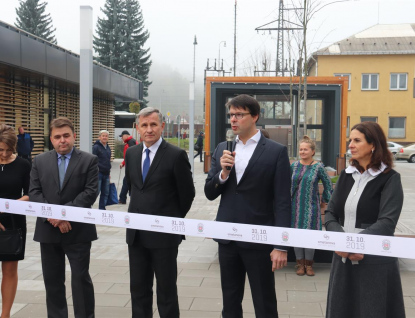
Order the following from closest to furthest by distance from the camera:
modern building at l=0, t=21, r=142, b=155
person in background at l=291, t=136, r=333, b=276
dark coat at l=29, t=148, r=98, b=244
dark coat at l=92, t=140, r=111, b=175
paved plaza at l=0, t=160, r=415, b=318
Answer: dark coat at l=29, t=148, r=98, b=244
paved plaza at l=0, t=160, r=415, b=318
person in background at l=291, t=136, r=333, b=276
dark coat at l=92, t=140, r=111, b=175
modern building at l=0, t=21, r=142, b=155

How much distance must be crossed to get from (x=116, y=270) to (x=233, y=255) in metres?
3.11

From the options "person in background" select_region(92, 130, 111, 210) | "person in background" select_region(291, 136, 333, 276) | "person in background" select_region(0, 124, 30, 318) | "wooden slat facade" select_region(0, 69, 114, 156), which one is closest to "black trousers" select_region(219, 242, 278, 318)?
"person in background" select_region(0, 124, 30, 318)

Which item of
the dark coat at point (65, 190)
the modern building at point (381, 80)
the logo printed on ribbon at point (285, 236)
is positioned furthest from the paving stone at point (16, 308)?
the modern building at point (381, 80)

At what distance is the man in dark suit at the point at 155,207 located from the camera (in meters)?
3.91

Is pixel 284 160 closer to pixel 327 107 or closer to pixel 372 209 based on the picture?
pixel 372 209

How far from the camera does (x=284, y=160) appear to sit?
363 cm

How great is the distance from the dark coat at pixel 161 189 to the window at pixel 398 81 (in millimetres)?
43354

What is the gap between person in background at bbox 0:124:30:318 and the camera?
4398 millimetres

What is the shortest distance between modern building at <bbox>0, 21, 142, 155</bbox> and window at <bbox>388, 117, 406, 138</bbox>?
27.0 m

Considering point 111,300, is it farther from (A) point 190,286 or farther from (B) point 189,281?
(B) point 189,281

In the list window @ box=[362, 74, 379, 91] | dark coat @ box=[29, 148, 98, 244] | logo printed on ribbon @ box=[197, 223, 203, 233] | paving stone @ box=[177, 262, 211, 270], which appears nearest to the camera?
logo printed on ribbon @ box=[197, 223, 203, 233]

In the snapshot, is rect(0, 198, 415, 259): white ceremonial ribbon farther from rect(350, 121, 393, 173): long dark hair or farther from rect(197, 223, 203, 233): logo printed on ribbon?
rect(350, 121, 393, 173): long dark hair

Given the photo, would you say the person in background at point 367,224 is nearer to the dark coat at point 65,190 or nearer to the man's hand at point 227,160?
the man's hand at point 227,160

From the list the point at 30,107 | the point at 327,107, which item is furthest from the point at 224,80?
the point at 30,107
